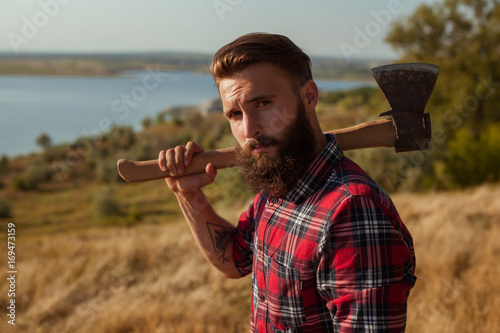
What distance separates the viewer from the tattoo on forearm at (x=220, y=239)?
6.45 ft

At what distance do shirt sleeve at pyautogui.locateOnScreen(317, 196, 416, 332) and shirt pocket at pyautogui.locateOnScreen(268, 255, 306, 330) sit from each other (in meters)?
0.14

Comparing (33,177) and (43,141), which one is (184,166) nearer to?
(33,177)

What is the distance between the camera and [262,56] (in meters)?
1.42

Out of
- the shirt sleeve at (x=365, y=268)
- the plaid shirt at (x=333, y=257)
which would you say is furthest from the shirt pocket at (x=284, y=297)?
the shirt sleeve at (x=365, y=268)

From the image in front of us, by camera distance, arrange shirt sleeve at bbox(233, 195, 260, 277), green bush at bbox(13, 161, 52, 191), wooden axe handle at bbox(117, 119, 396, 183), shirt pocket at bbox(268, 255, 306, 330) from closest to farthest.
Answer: shirt pocket at bbox(268, 255, 306, 330), wooden axe handle at bbox(117, 119, 396, 183), shirt sleeve at bbox(233, 195, 260, 277), green bush at bbox(13, 161, 52, 191)

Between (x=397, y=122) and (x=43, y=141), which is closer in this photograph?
(x=397, y=122)

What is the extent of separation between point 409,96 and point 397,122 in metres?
0.12

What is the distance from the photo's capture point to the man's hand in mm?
1795

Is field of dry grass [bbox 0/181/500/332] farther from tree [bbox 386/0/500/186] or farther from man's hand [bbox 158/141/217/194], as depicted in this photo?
tree [bbox 386/0/500/186]

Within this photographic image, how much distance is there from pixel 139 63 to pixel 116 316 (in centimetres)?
6552

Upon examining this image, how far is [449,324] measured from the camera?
3.66 m

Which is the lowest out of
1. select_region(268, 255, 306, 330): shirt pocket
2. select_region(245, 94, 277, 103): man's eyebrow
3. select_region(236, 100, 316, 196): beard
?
select_region(268, 255, 306, 330): shirt pocket

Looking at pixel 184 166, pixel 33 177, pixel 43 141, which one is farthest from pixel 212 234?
pixel 43 141

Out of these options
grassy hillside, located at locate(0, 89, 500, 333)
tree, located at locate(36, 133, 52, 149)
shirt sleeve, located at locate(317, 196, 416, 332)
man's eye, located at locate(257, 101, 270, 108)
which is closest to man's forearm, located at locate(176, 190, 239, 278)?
man's eye, located at locate(257, 101, 270, 108)
